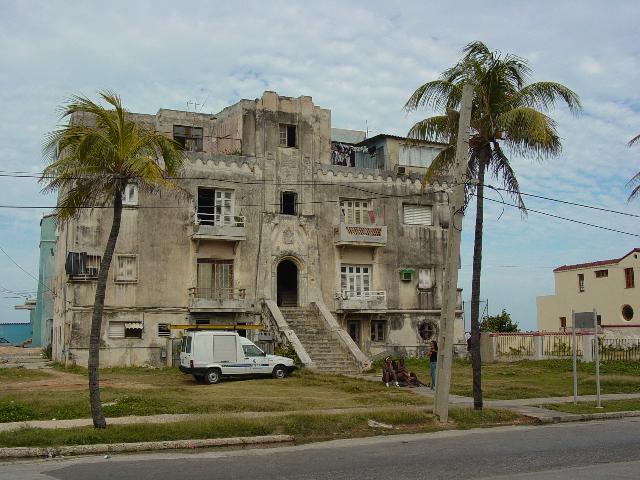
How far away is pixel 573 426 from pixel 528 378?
11894mm

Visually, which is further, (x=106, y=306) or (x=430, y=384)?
(x=106, y=306)

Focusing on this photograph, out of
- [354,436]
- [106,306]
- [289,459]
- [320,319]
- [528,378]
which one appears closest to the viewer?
[289,459]

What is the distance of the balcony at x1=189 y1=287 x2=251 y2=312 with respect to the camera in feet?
116

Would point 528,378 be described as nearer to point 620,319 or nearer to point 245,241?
point 245,241

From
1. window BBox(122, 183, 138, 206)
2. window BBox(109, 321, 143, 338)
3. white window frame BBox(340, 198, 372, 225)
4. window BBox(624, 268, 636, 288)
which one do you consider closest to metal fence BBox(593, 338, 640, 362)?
white window frame BBox(340, 198, 372, 225)

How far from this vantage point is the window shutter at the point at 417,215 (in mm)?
41094

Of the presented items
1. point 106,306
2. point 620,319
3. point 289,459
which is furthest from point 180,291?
point 620,319

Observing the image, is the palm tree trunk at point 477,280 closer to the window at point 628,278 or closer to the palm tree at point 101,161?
the palm tree at point 101,161

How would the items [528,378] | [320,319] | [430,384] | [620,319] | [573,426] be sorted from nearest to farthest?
[573,426]
[430,384]
[528,378]
[320,319]
[620,319]

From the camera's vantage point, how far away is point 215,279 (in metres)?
36.8

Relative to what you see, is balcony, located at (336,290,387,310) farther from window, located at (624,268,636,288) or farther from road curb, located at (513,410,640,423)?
window, located at (624,268,636,288)

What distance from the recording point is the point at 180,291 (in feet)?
118

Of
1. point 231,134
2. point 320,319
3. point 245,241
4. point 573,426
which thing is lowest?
point 573,426

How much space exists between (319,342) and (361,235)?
629cm
